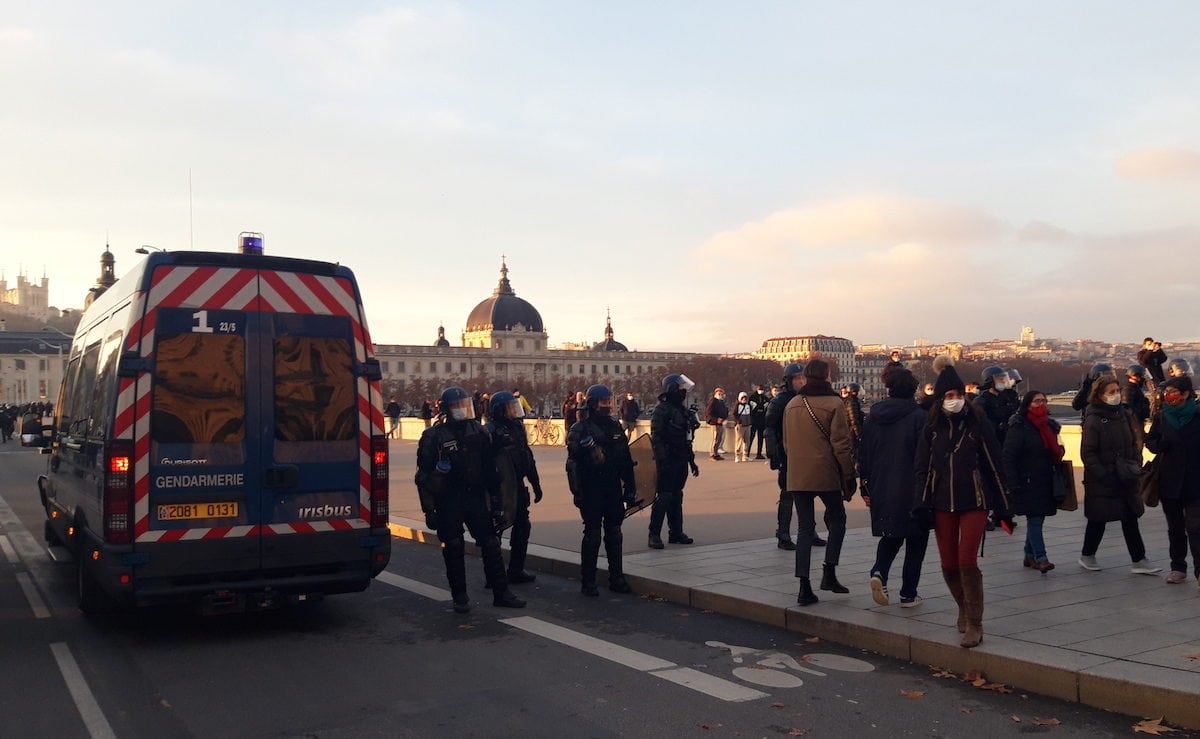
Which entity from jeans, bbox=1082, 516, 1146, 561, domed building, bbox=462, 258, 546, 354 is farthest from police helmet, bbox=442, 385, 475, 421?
domed building, bbox=462, 258, 546, 354

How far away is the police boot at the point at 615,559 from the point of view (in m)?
9.00

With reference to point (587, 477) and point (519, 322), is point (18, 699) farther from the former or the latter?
point (519, 322)

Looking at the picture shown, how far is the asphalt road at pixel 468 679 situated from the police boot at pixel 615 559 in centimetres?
25

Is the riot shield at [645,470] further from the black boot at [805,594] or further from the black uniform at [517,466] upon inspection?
the black boot at [805,594]

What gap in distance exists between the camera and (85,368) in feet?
28.2

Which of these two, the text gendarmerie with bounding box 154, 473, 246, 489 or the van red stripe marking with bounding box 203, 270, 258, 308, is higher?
the van red stripe marking with bounding box 203, 270, 258, 308

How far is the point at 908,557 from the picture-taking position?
7.46 meters

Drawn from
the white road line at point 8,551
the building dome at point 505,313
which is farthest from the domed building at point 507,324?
the white road line at point 8,551

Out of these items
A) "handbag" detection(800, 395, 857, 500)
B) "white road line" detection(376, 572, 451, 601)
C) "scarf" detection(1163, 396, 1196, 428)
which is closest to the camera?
"handbag" detection(800, 395, 857, 500)

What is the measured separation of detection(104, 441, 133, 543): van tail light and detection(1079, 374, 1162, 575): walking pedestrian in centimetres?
728

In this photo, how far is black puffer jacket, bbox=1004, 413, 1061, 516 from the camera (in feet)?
28.9

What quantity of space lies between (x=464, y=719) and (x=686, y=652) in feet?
6.36

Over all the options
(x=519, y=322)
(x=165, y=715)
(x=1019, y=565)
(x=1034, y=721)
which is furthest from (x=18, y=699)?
(x=519, y=322)

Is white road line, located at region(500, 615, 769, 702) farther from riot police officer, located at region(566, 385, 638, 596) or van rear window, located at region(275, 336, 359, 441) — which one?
van rear window, located at region(275, 336, 359, 441)
